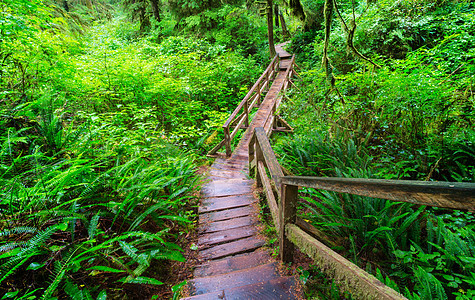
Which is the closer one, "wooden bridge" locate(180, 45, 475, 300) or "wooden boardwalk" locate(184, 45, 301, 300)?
"wooden bridge" locate(180, 45, 475, 300)

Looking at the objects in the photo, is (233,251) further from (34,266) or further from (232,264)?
(34,266)

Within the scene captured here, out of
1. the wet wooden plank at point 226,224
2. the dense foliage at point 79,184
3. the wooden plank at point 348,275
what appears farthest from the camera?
the wet wooden plank at point 226,224

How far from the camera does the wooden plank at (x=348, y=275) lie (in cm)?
109

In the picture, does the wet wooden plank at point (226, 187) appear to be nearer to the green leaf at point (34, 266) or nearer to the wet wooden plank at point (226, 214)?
the wet wooden plank at point (226, 214)

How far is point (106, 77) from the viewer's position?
6.16m

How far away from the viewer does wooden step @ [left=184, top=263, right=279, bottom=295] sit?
1969 millimetres

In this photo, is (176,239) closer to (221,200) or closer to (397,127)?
(221,200)

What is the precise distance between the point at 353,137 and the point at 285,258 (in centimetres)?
295

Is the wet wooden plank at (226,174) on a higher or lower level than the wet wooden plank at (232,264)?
higher

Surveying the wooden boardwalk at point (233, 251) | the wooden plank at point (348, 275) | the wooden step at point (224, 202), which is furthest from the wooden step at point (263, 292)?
the wooden step at point (224, 202)

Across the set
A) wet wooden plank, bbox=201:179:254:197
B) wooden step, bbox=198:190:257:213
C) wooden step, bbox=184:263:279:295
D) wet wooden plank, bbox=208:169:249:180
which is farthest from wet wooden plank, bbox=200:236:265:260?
wet wooden plank, bbox=208:169:249:180

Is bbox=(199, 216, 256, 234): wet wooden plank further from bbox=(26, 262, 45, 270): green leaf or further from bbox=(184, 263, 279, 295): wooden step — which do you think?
bbox=(26, 262, 45, 270): green leaf

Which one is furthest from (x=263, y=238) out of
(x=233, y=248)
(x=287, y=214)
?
(x=287, y=214)

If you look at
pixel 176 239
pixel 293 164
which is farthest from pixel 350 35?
pixel 176 239
